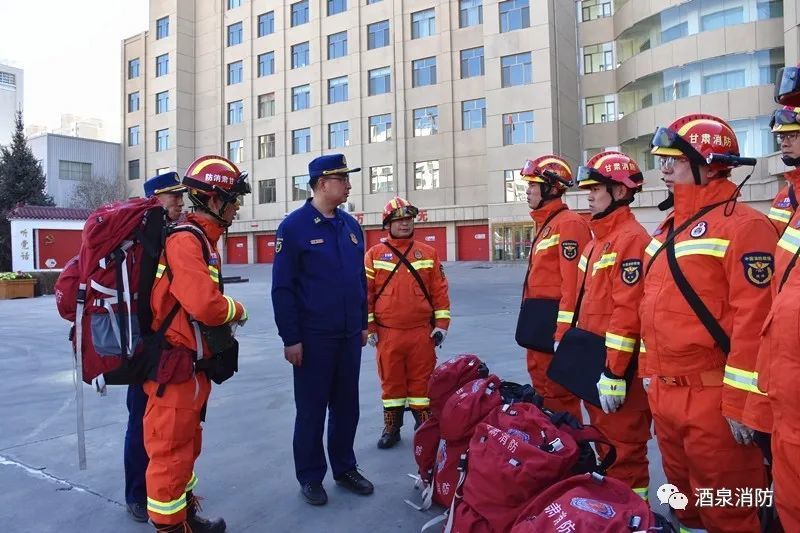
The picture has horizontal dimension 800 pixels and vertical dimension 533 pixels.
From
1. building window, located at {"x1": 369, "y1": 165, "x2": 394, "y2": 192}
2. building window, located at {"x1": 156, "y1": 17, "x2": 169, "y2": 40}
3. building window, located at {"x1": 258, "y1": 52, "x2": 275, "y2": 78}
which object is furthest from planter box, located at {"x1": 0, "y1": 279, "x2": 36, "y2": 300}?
building window, located at {"x1": 156, "y1": 17, "x2": 169, "y2": 40}

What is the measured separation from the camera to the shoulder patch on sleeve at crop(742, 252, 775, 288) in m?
2.38

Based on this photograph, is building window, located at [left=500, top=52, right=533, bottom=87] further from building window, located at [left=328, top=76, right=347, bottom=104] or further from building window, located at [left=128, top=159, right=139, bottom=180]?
building window, located at [left=128, top=159, right=139, bottom=180]

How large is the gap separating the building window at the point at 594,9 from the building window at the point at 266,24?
2077 cm

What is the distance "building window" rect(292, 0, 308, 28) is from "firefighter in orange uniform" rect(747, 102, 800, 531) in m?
41.4

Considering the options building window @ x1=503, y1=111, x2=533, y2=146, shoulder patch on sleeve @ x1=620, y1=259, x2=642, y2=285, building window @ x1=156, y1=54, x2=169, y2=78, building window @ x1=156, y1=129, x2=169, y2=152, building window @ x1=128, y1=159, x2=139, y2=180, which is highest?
building window @ x1=156, y1=54, x2=169, y2=78

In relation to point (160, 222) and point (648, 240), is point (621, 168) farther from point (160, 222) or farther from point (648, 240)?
point (160, 222)

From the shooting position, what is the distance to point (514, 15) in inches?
1231

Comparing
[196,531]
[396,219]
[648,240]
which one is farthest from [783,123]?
[196,531]

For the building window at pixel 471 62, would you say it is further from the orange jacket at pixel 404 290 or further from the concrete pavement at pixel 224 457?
the orange jacket at pixel 404 290

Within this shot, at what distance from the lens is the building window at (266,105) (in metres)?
40.7

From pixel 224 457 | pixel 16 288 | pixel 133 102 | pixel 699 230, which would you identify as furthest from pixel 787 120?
pixel 133 102

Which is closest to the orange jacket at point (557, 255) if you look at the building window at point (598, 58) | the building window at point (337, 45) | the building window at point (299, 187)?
the building window at point (598, 58)

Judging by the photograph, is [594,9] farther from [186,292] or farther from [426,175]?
[186,292]

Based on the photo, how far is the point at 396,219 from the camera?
5.14 m
